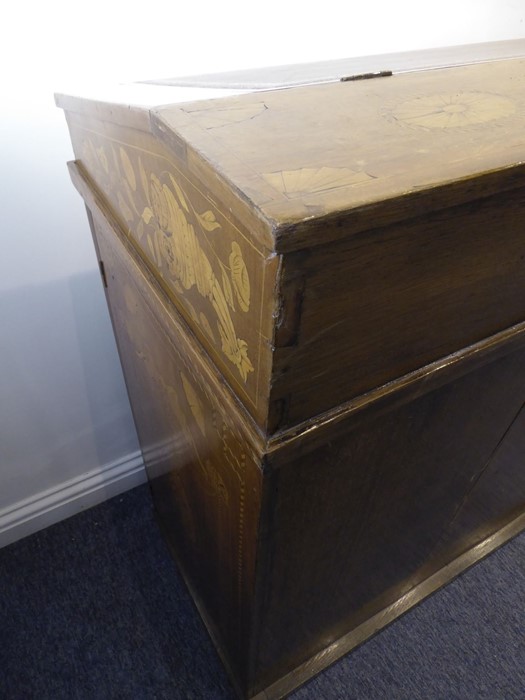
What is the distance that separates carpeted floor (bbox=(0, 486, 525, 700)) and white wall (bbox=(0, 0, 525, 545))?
0.57 ft

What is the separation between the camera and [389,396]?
45 cm

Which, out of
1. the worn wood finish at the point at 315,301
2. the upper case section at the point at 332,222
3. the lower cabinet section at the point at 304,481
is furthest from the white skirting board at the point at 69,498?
the upper case section at the point at 332,222

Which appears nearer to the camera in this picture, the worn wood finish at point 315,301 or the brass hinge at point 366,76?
the worn wood finish at point 315,301

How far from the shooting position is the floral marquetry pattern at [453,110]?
1.27 ft

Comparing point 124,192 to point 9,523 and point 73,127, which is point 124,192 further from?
point 9,523

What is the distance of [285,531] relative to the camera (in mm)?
536

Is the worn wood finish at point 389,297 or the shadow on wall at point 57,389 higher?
the worn wood finish at point 389,297

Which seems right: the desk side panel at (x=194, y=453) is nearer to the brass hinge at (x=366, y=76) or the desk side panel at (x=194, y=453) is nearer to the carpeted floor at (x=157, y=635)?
the carpeted floor at (x=157, y=635)

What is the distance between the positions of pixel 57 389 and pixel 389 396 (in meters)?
0.83

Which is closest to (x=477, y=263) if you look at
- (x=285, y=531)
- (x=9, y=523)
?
(x=285, y=531)

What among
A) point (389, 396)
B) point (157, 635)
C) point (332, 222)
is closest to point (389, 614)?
point (157, 635)

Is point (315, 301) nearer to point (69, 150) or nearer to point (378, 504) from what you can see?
point (378, 504)

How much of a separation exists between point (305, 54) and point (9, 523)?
4.01 feet

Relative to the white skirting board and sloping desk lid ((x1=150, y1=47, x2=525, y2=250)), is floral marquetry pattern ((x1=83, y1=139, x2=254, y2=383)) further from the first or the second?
the white skirting board
